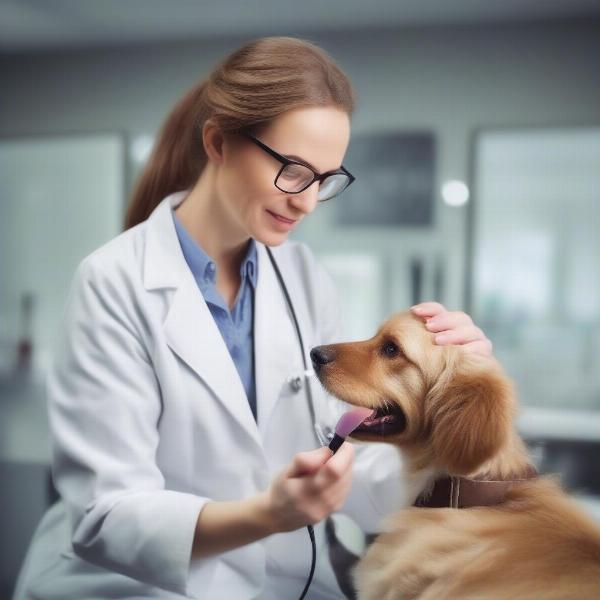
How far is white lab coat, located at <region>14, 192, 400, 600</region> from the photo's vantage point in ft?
Answer: 1.99

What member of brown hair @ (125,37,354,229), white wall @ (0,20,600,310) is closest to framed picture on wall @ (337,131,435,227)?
white wall @ (0,20,600,310)

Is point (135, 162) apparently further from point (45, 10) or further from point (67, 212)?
point (45, 10)

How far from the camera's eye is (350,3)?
3.58 feet

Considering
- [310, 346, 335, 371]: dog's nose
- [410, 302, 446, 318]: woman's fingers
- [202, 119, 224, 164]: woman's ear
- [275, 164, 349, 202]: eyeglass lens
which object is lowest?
[310, 346, 335, 371]: dog's nose

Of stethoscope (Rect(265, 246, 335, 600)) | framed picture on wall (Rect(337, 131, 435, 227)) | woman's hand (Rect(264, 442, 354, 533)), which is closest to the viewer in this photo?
woman's hand (Rect(264, 442, 354, 533))

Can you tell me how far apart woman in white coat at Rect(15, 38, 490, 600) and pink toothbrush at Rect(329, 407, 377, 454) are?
10mm

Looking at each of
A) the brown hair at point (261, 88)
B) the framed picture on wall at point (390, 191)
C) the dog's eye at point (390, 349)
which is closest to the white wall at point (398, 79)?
the framed picture on wall at point (390, 191)

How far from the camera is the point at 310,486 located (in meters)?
0.49

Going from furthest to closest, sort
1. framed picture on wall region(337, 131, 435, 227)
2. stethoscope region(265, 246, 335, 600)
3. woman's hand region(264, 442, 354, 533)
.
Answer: framed picture on wall region(337, 131, 435, 227)
stethoscope region(265, 246, 335, 600)
woman's hand region(264, 442, 354, 533)

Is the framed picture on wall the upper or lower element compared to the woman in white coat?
upper

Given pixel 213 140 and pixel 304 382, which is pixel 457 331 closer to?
pixel 304 382

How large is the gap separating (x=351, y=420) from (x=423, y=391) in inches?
4.2

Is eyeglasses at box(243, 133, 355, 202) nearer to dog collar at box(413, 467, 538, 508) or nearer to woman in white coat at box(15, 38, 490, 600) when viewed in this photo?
woman in white coat at box(15, 38, 490, 600)

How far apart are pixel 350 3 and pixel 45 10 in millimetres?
528
